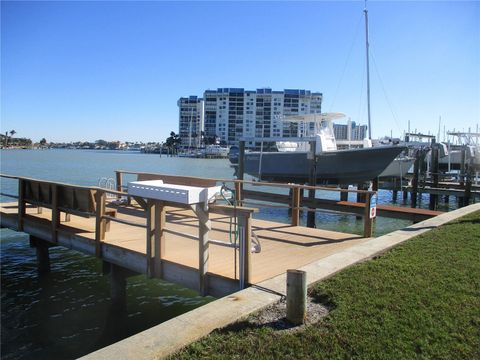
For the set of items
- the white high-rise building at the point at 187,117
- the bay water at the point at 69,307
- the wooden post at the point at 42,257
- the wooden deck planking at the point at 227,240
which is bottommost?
the bay water at the point at 69,307

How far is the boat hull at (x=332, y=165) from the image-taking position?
21.5 metres

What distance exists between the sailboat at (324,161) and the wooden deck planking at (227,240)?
32.2ft

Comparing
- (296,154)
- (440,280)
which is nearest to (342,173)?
(296,154)

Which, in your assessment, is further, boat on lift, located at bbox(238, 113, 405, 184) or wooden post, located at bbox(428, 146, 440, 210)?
wooden post, located at bbox(428, 146, 440, 210)

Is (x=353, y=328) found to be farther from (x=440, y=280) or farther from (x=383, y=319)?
(x=440, y=280)

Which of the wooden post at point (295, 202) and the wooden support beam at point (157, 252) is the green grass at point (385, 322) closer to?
the wooden support beam at point (157, 252)

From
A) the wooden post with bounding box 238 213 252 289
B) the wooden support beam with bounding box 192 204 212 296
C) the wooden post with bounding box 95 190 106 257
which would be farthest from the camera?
the wooden post with bounding box 95 190 106 257

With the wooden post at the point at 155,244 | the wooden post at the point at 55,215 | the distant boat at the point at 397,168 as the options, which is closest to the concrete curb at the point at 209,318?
the wooden post at the point at 155,244

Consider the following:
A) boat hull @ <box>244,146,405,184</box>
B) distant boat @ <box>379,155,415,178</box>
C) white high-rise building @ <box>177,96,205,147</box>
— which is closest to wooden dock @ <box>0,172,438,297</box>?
boat hull @ <box>244,146,405,184</box>

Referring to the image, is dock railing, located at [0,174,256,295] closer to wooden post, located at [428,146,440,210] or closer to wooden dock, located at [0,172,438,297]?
wooden dock, located at [0,172,438,297]

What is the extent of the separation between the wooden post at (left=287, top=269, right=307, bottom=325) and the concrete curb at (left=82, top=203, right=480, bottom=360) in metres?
0.40

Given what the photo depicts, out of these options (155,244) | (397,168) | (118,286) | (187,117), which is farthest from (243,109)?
(155,244)

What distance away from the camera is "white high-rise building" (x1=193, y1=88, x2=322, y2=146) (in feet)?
541

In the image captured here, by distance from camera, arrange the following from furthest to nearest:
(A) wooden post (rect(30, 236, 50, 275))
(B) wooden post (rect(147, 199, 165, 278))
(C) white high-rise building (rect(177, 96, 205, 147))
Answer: (C) white high-rise building (rect(177, 96, 205, 147)) < (A) wooden post (rect(30, 236, 50, 275)) < (B) wooden post (rect(147, 199, 165, 278))
